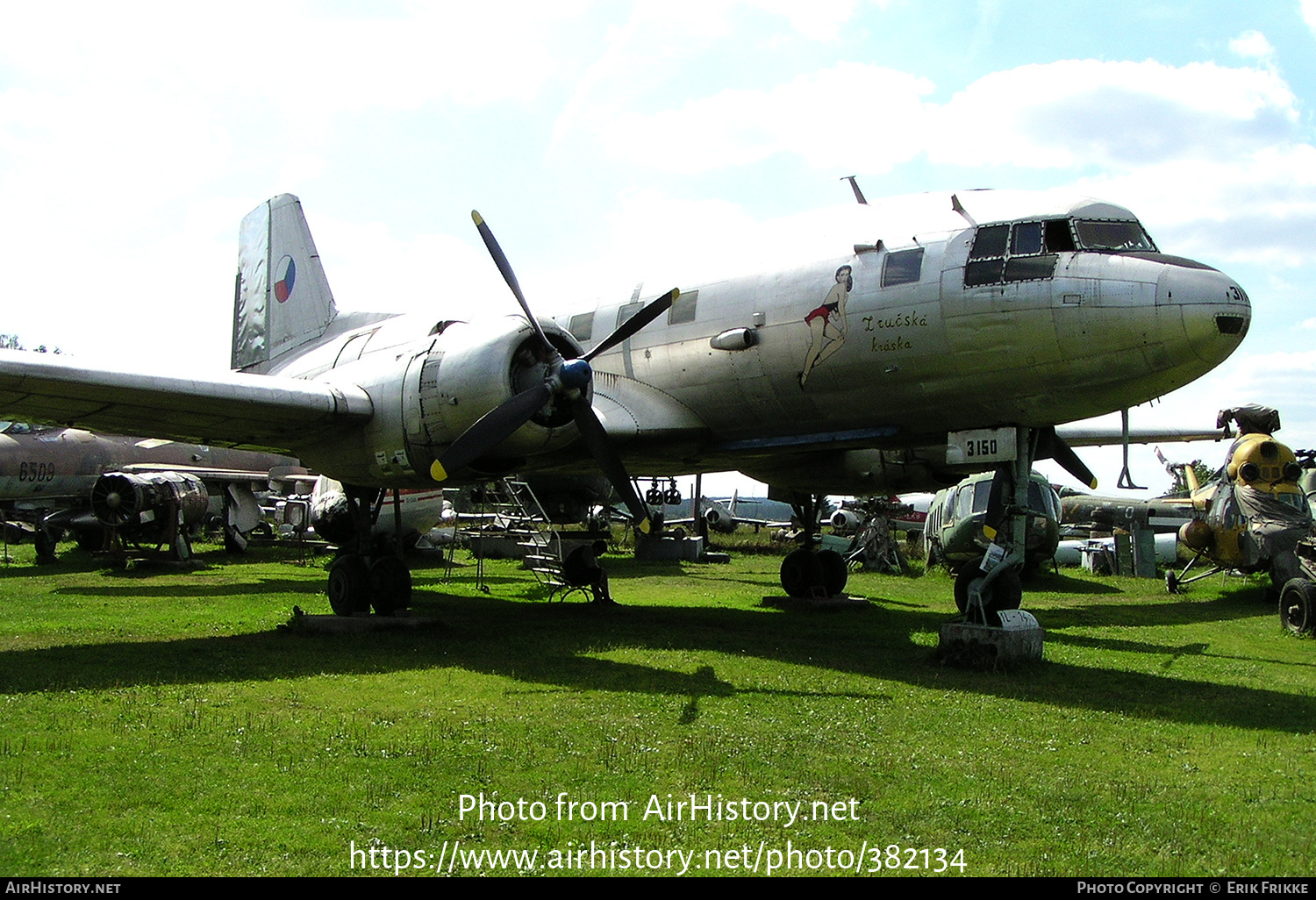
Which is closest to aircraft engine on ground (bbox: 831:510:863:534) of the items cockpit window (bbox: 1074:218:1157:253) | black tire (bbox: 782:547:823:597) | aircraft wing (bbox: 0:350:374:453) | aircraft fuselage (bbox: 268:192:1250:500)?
black tire (bbox: 782:547:823:597)

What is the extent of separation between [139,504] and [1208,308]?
2249 cm

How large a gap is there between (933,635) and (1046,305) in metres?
4.92

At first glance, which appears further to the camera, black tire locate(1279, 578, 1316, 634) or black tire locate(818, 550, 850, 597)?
black tire locate(818, 550, 850, 597)

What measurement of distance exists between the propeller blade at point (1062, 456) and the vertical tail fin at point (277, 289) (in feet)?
40.3

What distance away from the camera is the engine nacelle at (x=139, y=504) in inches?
902

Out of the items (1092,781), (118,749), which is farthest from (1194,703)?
(118,749)

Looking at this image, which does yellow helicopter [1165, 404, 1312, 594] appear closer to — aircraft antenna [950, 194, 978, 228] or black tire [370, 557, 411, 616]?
aircraft antenna [950, 194, 978, 228]

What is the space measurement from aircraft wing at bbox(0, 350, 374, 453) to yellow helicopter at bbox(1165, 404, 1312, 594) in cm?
1531

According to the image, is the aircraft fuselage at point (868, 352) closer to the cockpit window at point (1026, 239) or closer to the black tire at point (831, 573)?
the cockpit window at point (1026, 239)

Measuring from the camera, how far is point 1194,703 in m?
8.31

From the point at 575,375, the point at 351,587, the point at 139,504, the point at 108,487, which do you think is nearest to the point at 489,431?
the point at 575,375

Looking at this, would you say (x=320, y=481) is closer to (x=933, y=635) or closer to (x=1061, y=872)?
(x=933, y=635)

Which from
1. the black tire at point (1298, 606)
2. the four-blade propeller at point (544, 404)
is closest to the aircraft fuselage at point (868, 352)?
the four-blade propeller at point (544, 404)

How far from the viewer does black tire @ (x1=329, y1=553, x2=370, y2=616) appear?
12555mm
